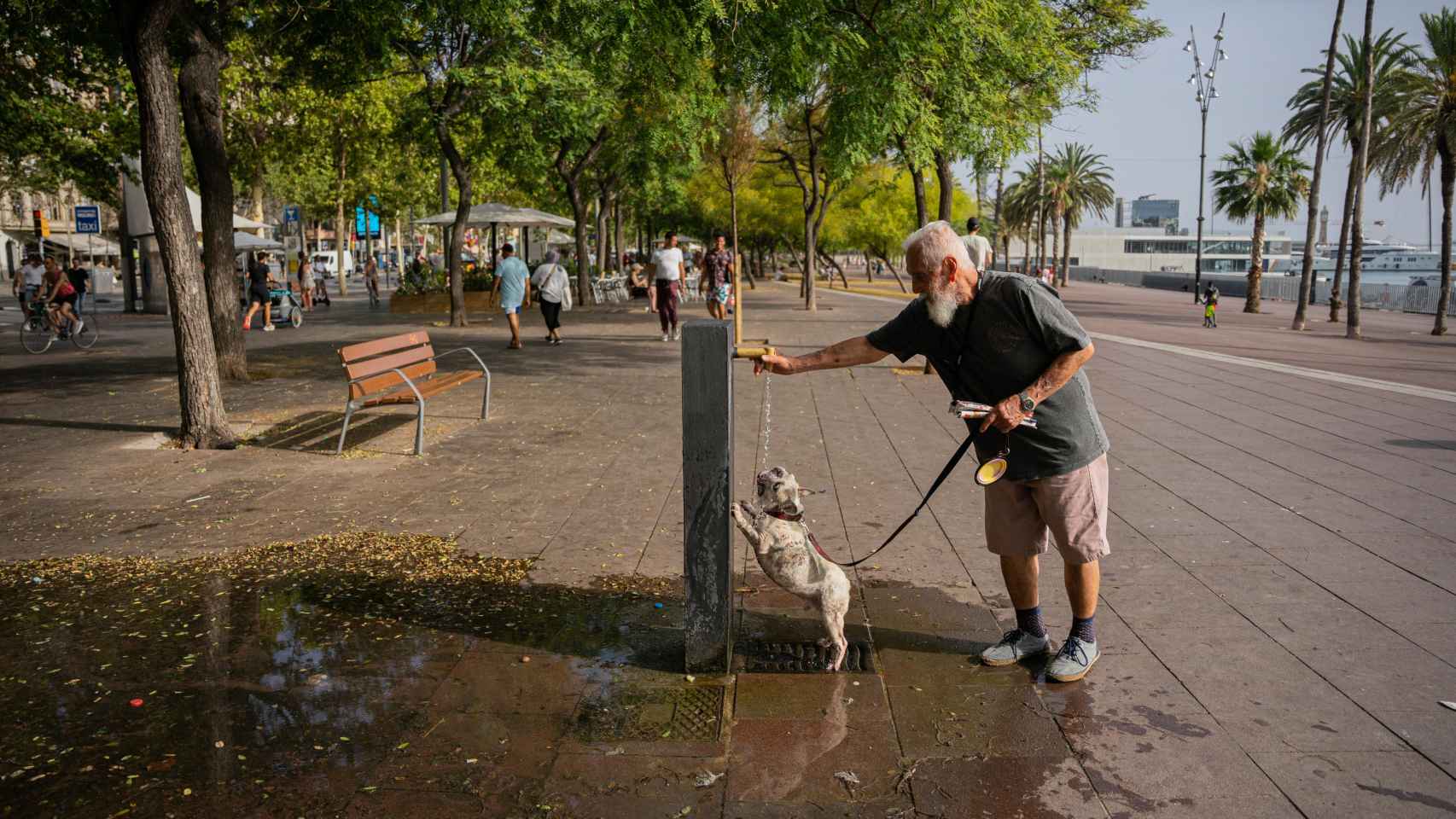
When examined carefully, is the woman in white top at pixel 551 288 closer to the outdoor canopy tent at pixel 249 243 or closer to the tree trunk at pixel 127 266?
the outdoor canopy tent at pixel 249 243

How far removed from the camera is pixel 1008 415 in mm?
3574

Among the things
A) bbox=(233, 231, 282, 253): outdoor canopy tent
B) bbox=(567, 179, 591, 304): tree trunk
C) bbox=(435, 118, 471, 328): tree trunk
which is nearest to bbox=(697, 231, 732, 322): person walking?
bbox=(435, 118, 471, 328): tree trunk

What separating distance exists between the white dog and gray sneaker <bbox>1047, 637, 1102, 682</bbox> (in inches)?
31.6

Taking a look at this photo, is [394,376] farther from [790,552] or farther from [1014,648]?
[1014,648]

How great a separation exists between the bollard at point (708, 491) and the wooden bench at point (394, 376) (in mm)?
4759

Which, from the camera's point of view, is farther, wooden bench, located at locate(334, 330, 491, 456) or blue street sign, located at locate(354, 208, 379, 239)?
blue street sign, located at locate(354, 208, 379, 239)

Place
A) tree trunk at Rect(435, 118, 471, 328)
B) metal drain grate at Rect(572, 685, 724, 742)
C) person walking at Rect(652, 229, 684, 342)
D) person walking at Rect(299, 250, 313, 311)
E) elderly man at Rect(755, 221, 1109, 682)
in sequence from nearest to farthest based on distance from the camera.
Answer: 1. metal drain grate at Rect(572, 685, 724, 742)
2. elderly man at Rect(755, 221, 1109, 682)
3. person walking at Rect(652, 229, 684, 342)
4. tree trunk at Rect(435, 118, 471, 328)
5. person walking at Rect(299, 250, 313, 311)

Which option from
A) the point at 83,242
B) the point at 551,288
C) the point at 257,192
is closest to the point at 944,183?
the point at 551,288

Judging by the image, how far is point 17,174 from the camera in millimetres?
28984

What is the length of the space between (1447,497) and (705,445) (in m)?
5.58

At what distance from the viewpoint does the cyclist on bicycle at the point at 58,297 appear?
17.9m

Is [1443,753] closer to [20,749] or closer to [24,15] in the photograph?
[20,749]

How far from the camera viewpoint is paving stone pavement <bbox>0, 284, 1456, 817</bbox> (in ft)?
10.4

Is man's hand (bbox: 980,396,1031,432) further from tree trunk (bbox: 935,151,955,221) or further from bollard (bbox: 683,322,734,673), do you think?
tree trunk (bbox: 935,151,955,221)
